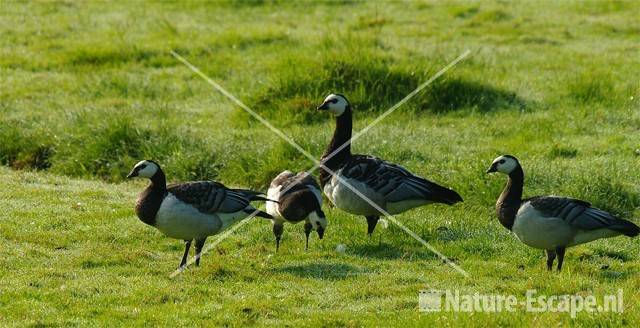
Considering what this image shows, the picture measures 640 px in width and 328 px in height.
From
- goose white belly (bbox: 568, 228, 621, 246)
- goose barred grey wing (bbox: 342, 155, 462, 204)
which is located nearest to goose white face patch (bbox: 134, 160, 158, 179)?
goose barred grey wing (bbox: 342, 155, 462, 204)

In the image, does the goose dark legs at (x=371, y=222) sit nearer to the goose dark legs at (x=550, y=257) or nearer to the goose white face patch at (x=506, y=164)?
the goose white face patch at (x=506, y=164)

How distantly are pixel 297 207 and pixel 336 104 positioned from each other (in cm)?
241

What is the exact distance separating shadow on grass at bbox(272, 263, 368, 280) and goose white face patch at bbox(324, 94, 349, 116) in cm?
304

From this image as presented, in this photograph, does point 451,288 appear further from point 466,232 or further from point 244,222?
point 244,222

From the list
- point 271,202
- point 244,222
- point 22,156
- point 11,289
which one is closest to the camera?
point 11,289

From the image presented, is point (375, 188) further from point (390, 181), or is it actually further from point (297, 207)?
point (297, 207)

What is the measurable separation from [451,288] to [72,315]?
393 centimetres

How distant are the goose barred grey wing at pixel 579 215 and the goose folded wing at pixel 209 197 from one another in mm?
3419

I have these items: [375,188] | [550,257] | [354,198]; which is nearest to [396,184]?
[375,188]

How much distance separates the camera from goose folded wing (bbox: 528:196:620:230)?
38.0 feet

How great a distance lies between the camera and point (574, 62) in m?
22.5

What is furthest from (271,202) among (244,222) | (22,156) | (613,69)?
(613,69)

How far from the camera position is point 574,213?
38.2 ft

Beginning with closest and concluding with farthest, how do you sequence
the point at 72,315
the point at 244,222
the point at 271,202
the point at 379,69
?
the point at 72,315 → the point at 271,202 → the point at 244,222 → the point at 379,69
